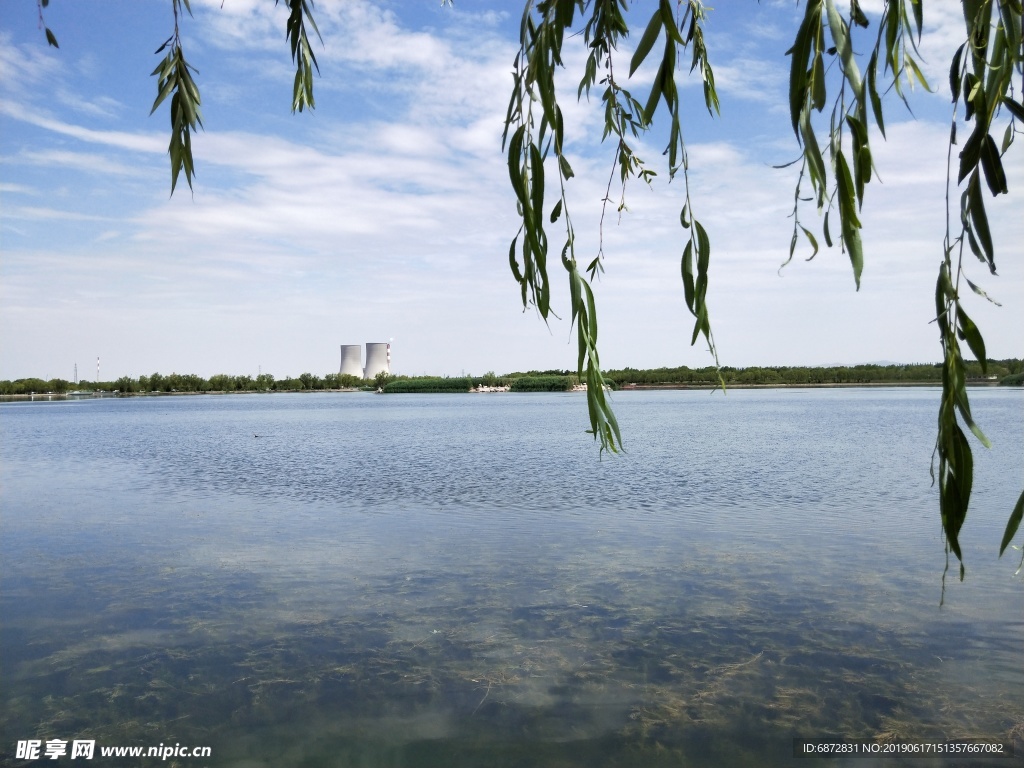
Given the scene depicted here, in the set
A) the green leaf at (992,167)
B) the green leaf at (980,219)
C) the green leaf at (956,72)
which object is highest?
the green leaf at (956,72)

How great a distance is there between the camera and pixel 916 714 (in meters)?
3.38

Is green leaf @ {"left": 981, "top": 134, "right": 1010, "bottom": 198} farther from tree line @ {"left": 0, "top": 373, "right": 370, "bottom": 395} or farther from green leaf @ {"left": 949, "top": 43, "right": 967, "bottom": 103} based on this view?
tree line @ {"left": 0, "top": 373, "right": 370, "bottom": 395}

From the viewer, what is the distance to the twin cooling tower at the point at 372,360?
73.0 meters

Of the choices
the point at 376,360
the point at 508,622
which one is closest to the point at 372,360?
the point at 376,360

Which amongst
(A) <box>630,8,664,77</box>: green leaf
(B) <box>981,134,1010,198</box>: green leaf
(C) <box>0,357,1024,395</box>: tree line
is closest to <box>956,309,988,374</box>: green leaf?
(B) <box>981,134,1010,198</box>: green leaf

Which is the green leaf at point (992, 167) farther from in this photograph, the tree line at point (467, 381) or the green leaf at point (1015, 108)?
the tree line at point (467, 381)

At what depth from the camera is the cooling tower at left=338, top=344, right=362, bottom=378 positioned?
240 ft

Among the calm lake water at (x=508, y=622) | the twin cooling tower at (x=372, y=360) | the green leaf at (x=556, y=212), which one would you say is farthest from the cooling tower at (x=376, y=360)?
the green leaf at (x=556, y=212)

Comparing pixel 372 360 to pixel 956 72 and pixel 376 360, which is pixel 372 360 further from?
pixel 956 72

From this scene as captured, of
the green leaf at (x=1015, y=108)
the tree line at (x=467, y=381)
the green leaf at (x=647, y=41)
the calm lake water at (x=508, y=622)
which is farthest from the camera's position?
the tree line at (x=467, y=381)

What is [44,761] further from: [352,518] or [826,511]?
[826,511]

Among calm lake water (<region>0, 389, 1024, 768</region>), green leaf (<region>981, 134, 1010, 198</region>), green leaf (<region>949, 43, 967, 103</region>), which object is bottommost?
calm lake water (<region>0, 389, 1024, 768</region>)

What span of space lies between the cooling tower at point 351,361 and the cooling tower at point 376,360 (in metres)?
1.00

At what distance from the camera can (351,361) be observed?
7338cm
